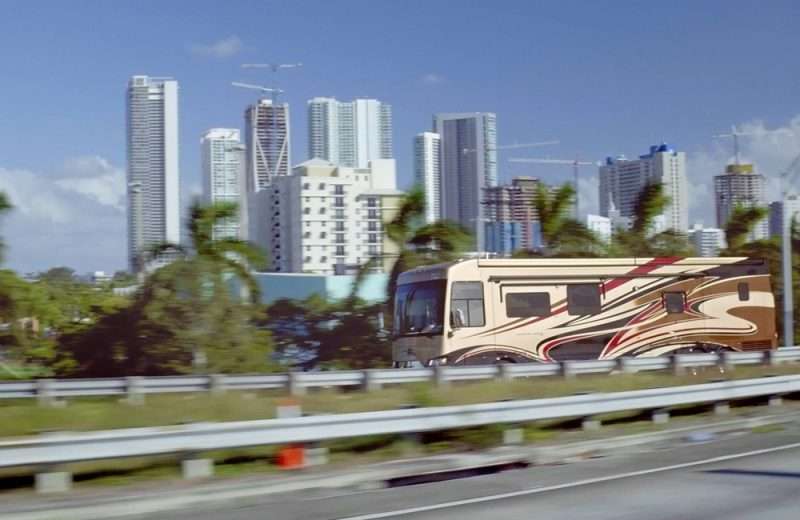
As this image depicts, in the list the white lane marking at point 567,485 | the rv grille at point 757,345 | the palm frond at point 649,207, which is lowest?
the white lane marking at point 567,485

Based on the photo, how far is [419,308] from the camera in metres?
26.3

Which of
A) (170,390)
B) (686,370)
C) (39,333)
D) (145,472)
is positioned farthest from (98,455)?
(39,333)

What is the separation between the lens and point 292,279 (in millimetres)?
63125

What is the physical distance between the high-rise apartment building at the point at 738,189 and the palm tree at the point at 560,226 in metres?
8.27

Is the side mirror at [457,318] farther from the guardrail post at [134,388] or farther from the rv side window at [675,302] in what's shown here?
the guardrail post at [134,388]

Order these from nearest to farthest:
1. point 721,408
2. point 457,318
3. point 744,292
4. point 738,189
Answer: point 721,408 < point 457,318 < point 744,292 < point 738,189

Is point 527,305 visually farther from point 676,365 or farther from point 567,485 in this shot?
point 567,485

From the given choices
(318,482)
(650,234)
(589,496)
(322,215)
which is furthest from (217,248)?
(322,215)

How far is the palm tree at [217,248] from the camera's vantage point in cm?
3553

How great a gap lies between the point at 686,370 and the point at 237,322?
1462 centimetres

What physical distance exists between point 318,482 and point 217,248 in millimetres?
23692

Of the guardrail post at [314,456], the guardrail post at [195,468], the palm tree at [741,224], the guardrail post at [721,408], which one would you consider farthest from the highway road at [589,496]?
the palm tree at [741,224]

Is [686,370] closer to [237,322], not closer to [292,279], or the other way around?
[237,322]

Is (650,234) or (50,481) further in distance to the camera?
(650,234)
